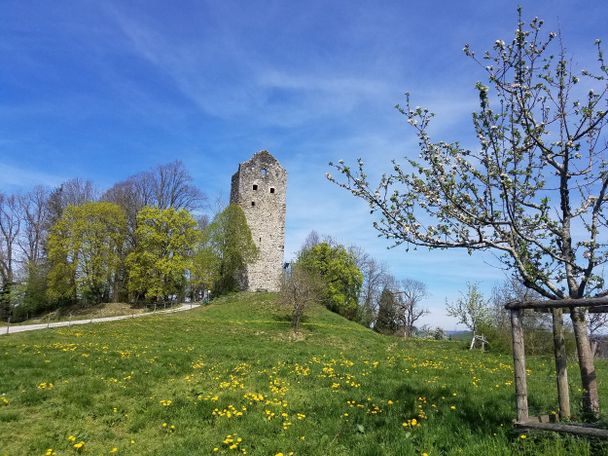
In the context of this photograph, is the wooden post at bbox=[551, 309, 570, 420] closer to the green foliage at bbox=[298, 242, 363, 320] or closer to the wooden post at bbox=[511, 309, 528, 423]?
the wooden post at bbox=[511, 309, 528, 423]

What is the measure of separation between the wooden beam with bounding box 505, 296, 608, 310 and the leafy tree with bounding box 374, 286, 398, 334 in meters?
59.2

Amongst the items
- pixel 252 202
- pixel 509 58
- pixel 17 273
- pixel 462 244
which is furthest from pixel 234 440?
pixel 17 273

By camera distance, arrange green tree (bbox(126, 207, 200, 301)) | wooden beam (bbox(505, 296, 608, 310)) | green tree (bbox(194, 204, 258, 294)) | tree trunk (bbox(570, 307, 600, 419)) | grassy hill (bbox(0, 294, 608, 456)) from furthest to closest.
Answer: green tree (bbox(194, 204, 258, 294)), green tree (bbox(126, 207, 200, 301)), grassy hill (bbox(0, 294, 608, 456)), tree trunk (bbox(570, 307, 600, 419)), wooden beam (bbox(505, 296, 608, 310))

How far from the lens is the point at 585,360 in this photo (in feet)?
19.6

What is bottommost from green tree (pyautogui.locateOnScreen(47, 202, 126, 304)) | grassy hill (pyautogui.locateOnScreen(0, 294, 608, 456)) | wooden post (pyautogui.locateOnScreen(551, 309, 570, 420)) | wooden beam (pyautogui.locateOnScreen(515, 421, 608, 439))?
grassy hill (pyautogui.locateOnScreen(0, 294, 608, 456))

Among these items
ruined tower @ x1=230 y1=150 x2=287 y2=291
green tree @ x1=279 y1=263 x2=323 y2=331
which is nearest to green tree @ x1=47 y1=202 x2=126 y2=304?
ruined tower @ x1=230 y1=150 x2=287 y2=291

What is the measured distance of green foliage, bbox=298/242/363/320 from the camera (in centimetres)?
5766

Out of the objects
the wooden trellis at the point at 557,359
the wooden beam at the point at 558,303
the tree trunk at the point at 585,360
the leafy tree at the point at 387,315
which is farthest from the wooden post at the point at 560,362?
the leafy tree at the point at 387,315

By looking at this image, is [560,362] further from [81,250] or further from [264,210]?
[264,210]

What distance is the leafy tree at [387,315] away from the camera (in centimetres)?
6438

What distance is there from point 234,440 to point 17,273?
56542 millimetres

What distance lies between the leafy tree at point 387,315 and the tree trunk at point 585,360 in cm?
5875

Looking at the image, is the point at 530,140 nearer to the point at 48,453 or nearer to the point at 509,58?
the point at 509,58

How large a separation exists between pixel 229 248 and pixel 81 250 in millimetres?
15880
